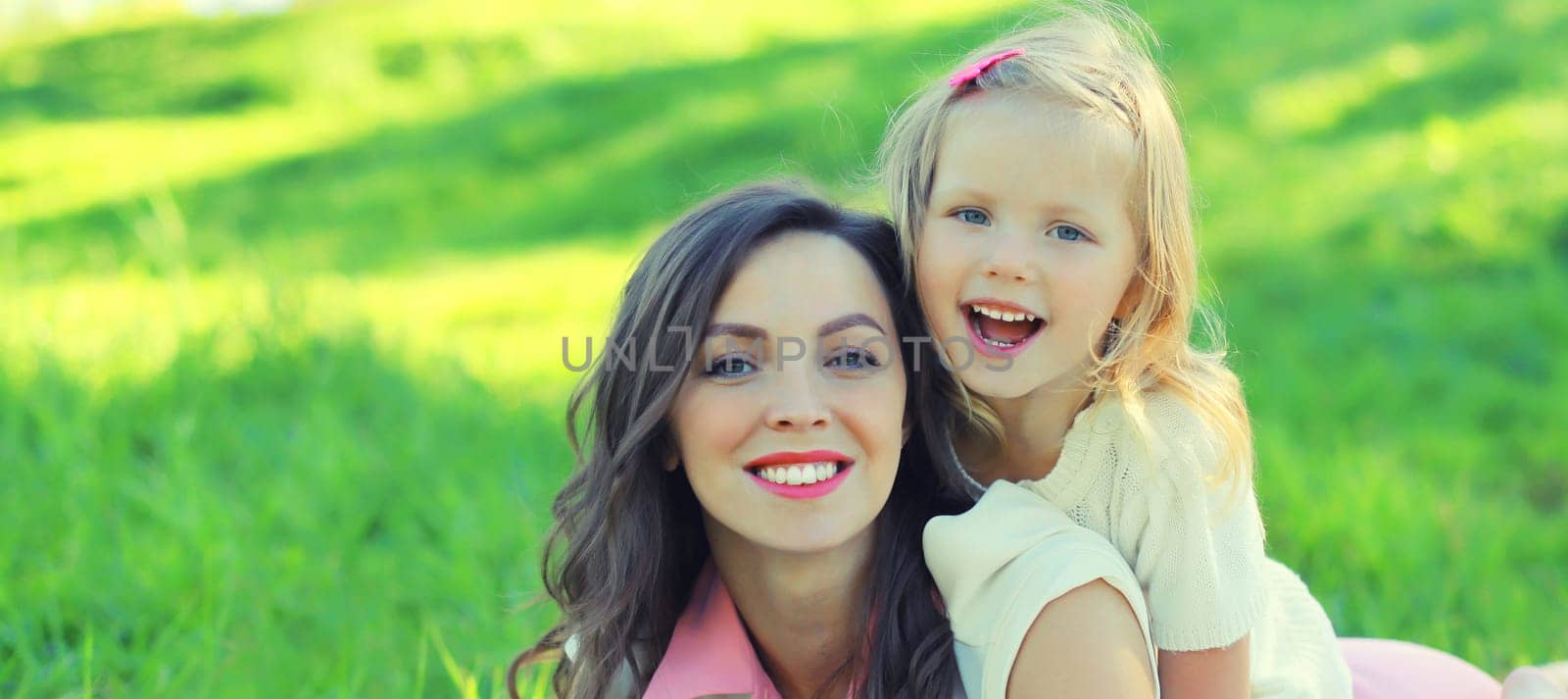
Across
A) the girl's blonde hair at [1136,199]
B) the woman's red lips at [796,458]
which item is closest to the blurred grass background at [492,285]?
the girl's blonde hair at [1136,199]

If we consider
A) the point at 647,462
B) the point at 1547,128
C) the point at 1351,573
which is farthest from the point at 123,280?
the point at 1547,128

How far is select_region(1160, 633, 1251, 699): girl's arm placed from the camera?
2.31 metres

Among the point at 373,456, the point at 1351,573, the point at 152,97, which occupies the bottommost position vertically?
the point at 1351,573

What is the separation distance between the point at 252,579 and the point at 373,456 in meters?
0.81

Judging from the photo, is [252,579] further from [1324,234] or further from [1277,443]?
[1324,234]

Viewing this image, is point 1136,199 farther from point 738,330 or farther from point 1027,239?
point 738,330

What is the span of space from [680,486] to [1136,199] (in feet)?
3.22


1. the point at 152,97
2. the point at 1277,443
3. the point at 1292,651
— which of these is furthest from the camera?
the point at 152,97

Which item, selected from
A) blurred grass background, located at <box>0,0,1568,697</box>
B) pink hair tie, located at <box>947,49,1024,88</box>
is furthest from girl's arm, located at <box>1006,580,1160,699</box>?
blurred grass background, located at <box>0,0,1568,697</box>

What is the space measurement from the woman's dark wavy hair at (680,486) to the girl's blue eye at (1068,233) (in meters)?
0.32

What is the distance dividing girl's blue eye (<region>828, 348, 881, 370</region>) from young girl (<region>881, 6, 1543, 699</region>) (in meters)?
0.12

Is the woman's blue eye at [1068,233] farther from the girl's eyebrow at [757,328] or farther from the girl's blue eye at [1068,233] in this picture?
the girl's eyebrow at [757,328]

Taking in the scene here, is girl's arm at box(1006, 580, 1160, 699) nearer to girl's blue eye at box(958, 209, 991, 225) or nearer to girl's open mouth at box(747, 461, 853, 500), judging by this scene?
girl's open mouth at box(747, 461, 853, 500)

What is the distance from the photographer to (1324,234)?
667cm
